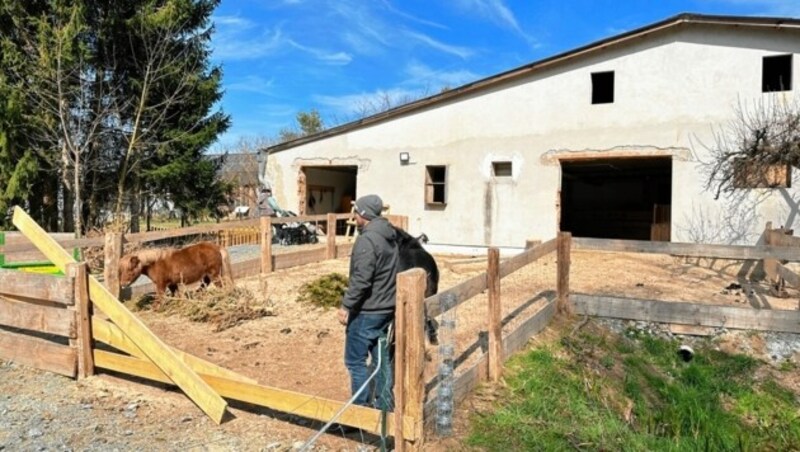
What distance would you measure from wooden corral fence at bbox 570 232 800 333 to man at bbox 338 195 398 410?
3.84 m

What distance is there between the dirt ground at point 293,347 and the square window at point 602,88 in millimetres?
4222

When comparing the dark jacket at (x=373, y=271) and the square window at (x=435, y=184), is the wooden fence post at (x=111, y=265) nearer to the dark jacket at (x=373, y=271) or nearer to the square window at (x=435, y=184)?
the dark jacket at (x=373, y=271)

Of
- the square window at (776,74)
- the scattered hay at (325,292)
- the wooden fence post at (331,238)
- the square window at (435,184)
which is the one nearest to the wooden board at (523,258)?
the scattered hay at (325,292)

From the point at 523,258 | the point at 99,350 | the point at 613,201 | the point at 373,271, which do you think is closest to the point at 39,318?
the point at 99,350

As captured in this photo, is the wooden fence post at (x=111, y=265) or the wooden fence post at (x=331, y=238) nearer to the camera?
the wooden fence post at (x=111, y=265)

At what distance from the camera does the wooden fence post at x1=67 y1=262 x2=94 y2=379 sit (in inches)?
174

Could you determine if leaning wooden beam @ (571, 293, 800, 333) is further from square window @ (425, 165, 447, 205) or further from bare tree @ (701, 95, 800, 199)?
square window @ (425, 165, 447, 205)

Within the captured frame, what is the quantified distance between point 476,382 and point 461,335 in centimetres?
153

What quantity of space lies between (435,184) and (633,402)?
33.1 ft

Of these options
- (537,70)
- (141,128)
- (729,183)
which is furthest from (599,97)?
(141,128)

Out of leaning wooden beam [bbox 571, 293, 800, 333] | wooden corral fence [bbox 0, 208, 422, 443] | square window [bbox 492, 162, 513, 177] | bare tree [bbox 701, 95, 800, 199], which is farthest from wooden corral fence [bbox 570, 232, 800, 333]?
square window [bbox 492, 162, 513, 177]

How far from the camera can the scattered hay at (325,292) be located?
7270mm

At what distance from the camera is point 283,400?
3.55m

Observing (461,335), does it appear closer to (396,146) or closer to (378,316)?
(378,316)
